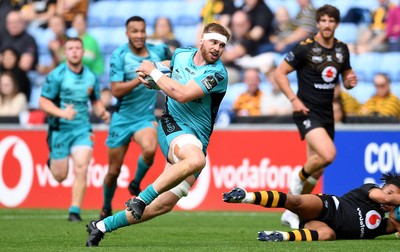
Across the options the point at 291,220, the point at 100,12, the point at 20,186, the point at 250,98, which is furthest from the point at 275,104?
the point at 100,12

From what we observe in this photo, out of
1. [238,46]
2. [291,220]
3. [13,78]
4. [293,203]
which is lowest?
[291,220]

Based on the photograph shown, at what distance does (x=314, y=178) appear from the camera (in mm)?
13062

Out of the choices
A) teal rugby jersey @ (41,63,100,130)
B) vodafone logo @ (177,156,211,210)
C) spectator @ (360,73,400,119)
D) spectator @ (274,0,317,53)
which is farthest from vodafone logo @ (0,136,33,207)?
spectator @ (360,73,400,119)

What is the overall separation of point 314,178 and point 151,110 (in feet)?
7.57

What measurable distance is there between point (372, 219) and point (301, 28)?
9.99 meters

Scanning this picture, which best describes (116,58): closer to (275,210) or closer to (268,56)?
(275,210)

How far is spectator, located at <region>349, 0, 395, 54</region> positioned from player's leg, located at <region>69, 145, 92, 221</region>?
697 centimetres

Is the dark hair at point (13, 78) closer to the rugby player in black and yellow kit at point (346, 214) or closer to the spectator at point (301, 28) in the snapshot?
the spectator at point (301, 28)

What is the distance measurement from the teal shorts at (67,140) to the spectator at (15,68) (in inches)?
252

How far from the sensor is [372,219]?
1020 centimetres

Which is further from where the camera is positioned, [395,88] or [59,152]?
[395,88]

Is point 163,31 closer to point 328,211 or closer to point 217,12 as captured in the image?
point 217,12

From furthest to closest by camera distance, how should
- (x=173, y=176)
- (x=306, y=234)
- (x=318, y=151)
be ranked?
(x=318, y=151) → (x=306, y=234) → (x=173, y=176)

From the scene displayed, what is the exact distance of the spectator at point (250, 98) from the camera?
719 inches
